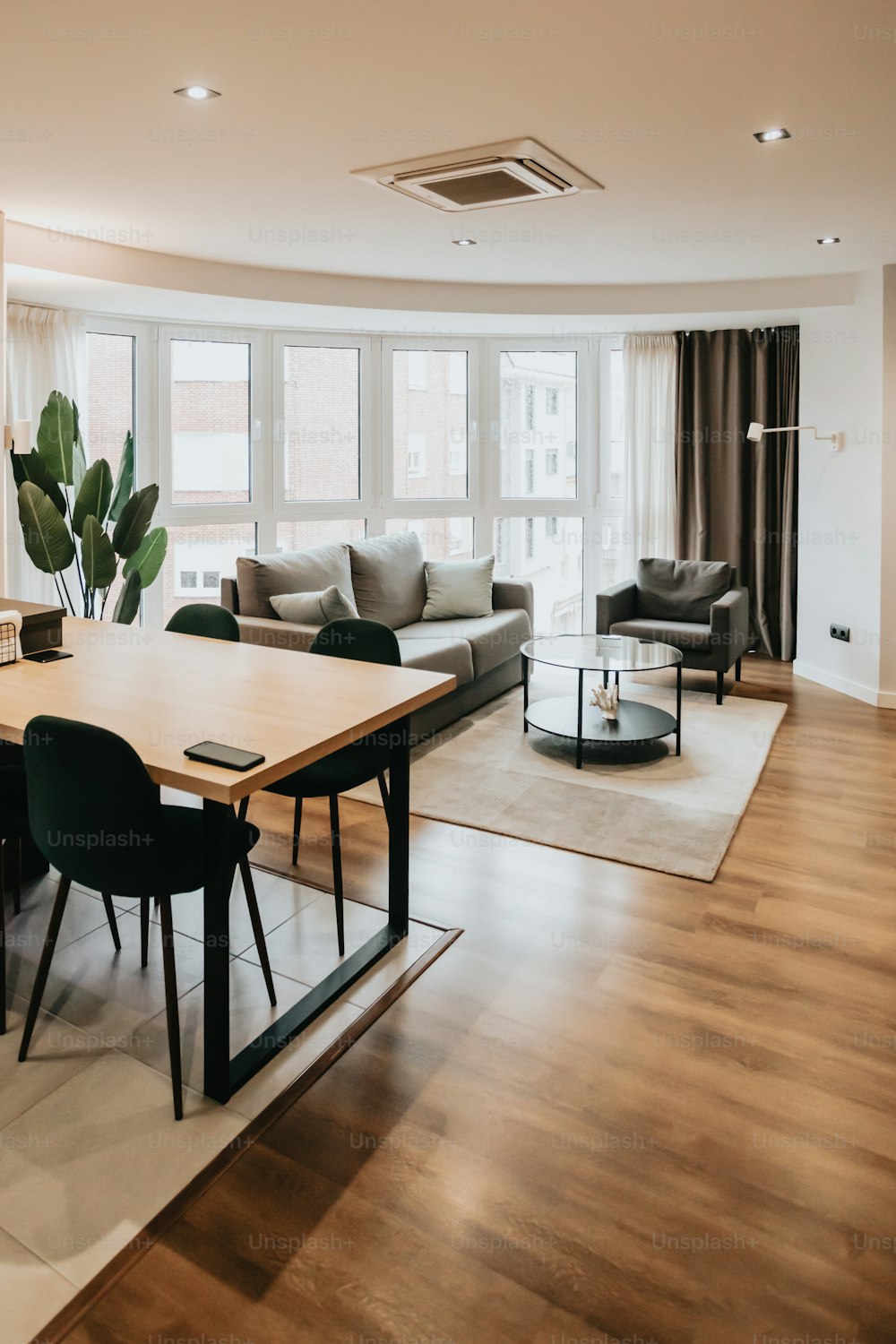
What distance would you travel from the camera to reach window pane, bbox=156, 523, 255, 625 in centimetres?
605

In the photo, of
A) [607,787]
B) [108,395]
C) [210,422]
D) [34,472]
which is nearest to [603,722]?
[607,787]

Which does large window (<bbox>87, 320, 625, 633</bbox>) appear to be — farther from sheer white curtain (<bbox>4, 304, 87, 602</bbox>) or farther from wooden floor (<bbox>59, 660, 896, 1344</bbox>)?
wooden floor (<bbox>59, 660, 896, 1344</bbox>)

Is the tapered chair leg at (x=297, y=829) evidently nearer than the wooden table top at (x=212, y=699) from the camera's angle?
No

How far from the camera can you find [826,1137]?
6.42 ft

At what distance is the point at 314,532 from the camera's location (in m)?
6.57

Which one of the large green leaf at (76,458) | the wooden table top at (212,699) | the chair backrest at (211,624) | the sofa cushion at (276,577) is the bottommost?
the wooden table top at (212,699)

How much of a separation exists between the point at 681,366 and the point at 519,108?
13.3ft

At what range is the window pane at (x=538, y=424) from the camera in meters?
6.88

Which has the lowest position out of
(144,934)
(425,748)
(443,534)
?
(144,934)

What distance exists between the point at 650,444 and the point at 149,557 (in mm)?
3904

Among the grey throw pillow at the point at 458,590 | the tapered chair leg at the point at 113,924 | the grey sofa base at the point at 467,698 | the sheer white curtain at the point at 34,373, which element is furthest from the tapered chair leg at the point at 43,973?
the grey throw pillow at the point at 458,590

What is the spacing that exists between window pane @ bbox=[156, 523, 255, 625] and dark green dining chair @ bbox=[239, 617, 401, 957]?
10.6 ft

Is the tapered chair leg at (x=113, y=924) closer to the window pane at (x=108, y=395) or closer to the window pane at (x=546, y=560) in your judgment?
Result: the window pane at (x=108, y=395)

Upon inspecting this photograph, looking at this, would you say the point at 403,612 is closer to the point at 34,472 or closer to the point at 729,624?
the point at 729,624
